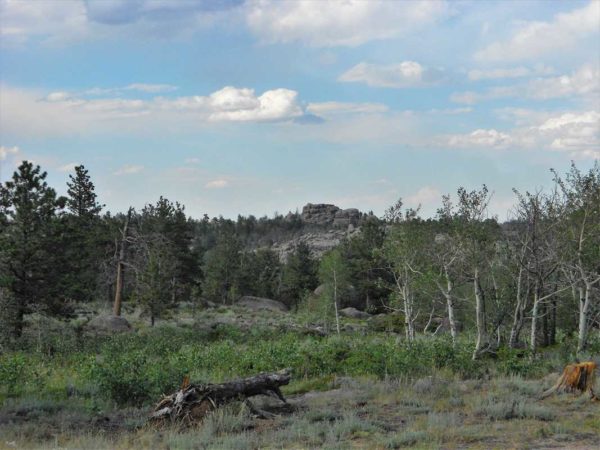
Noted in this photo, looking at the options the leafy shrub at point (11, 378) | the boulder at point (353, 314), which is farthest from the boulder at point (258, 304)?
the leafy shrub at point (11, 378)

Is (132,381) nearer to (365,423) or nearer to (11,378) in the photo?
(11,378)

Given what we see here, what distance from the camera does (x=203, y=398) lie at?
454 inches

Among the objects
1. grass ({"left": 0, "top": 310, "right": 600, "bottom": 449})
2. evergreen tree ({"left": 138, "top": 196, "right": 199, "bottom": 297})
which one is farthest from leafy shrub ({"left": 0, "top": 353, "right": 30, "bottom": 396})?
evergreen tree ({"left": 138, "top": 196, "right": 199, "bottom": 297})

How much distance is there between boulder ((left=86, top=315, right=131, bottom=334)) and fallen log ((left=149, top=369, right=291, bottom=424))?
2210 centimetres

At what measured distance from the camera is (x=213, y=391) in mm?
11648

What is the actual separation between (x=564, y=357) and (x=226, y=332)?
1988cm

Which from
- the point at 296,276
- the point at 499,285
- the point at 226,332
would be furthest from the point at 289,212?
the point at 499,285

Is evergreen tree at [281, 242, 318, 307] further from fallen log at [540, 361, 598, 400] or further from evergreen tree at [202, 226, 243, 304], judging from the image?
fallen log at [540, 361, 598, 400]

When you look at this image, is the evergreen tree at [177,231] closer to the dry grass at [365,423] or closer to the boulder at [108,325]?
the boulder at [108,325]

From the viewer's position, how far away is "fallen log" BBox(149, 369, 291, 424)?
36.9 feet

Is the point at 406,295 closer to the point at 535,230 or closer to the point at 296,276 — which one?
the point at 535,230

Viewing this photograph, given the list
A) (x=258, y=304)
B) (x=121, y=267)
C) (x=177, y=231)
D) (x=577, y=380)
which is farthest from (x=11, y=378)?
(x=258, y=304)

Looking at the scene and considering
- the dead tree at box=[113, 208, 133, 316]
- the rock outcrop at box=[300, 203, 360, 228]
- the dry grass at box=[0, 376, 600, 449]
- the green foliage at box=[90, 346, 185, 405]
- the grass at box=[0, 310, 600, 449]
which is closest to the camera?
the dry grass at box=[0, 376, 600, 449]

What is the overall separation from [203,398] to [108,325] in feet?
80.1
